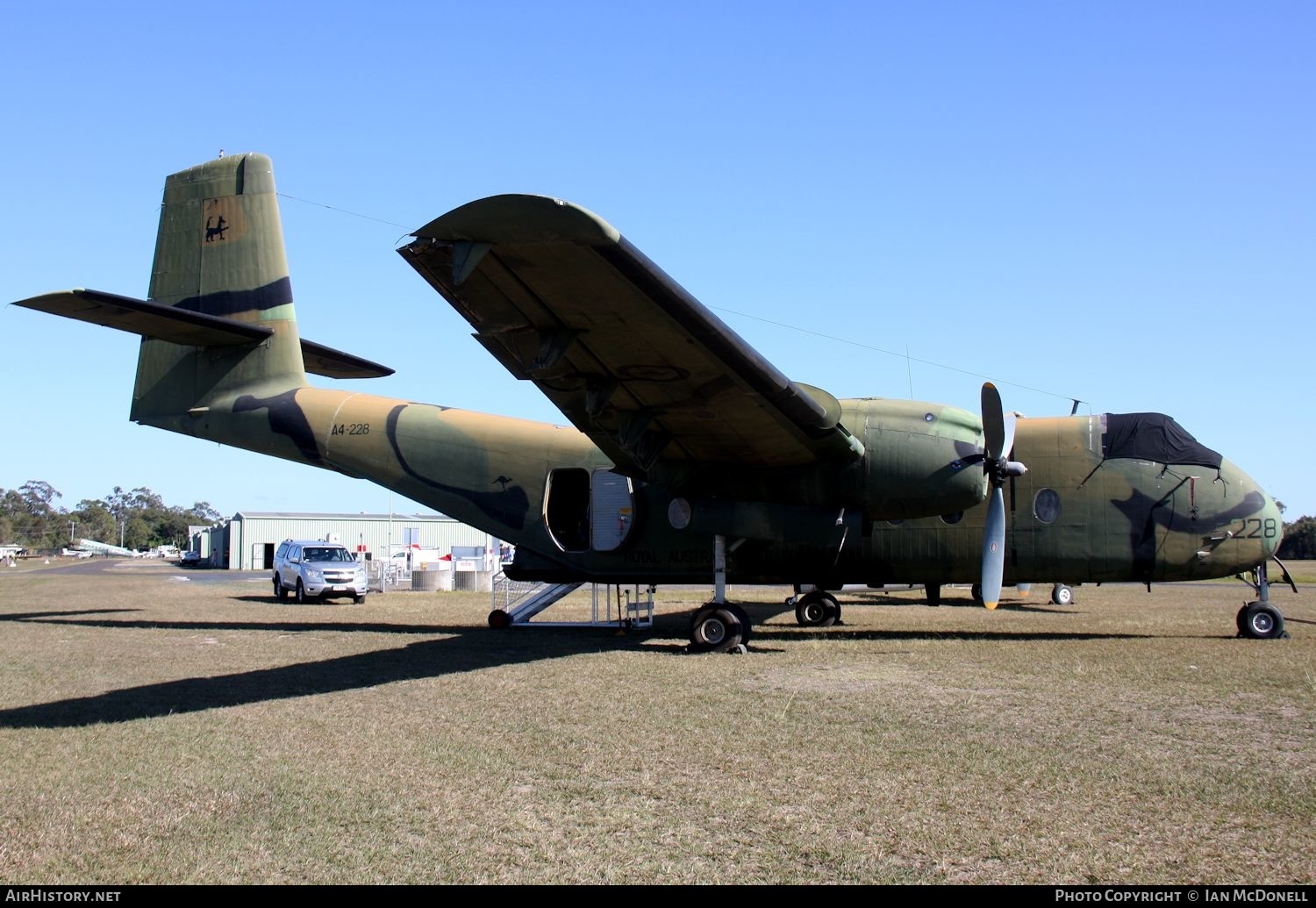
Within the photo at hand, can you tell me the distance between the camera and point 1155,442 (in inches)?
585

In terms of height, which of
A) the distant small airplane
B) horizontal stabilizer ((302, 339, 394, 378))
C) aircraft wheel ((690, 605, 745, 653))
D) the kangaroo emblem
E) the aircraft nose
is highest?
the kangaroo emblem

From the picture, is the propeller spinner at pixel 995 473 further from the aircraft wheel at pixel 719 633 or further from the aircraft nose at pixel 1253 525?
the aircraft nose at pixel 1253 525

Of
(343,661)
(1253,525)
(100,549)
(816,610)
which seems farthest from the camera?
(100,549)

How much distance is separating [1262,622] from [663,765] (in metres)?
11.7

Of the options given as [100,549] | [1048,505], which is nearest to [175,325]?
[1048,505]

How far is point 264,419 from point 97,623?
4945mm

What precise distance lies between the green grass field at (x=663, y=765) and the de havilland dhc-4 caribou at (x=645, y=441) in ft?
5.67

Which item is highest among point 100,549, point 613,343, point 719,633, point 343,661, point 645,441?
point 613,343

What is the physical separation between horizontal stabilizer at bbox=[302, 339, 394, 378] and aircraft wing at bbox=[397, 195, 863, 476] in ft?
26.6

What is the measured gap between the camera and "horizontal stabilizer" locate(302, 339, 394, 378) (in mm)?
19547

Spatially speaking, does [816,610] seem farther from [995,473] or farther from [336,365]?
[336,365]

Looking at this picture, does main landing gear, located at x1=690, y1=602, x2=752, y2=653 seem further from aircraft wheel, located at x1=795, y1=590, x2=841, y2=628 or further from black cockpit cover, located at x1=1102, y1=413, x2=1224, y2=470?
black cockpit cover, located at x1=1102, y1=413, x2=1224, y2=470

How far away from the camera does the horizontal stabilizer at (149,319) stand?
1532 centimetres

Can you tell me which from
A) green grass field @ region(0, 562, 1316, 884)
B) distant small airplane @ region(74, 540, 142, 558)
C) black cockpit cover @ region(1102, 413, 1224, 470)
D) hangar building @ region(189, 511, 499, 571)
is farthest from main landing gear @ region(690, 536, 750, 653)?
distant small airplane @ region(74, 540, 142, 558)
